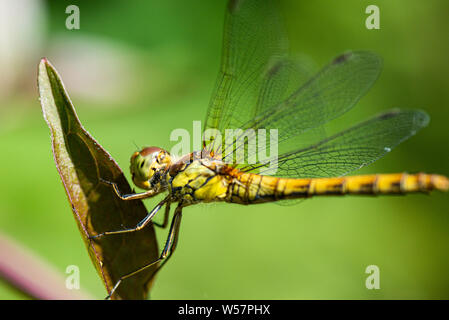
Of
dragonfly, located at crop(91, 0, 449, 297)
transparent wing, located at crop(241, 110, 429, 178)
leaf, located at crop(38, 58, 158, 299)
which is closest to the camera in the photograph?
leaf, located at crop(38, 58, 158, 299)

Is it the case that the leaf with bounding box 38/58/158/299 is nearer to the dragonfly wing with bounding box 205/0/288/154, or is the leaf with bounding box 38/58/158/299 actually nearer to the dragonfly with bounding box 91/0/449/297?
the dragonfly with bounding box 91/0/449/297

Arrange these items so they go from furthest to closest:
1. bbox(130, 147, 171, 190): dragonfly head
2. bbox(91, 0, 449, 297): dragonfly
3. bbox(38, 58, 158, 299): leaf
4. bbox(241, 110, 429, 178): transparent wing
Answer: bbox(241, 110, 429, 178): transparent wing → bbox(91, 0, 449, 297): dragonfly → bbox(130, 147, 171, 190): dragonfly head → bbox(38, 58, 158, 299): leaf

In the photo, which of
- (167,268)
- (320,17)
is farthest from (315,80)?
(320,17)

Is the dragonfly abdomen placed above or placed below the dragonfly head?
below

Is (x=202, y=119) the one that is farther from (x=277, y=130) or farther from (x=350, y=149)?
(x=350, y=149)

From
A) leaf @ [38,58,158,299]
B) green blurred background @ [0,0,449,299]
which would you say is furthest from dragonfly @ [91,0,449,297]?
green blurred background @ [0,0,449,299]

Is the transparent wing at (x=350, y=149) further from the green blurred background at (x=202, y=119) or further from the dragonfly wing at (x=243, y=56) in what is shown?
the green blurred background at (x=202, y=119)

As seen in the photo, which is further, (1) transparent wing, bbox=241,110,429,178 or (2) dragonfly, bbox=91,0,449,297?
(1) transparent wing, bbox=241,110,429,178

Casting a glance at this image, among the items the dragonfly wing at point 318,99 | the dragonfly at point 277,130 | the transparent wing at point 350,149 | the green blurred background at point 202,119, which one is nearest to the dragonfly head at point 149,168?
the dragonfly at point 277,130
